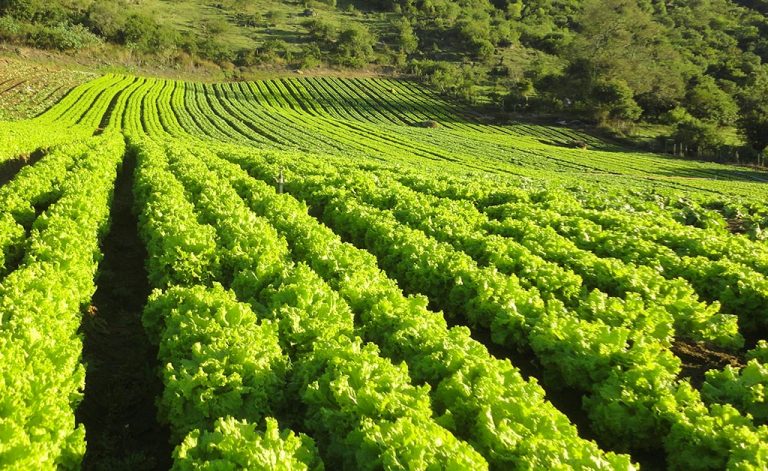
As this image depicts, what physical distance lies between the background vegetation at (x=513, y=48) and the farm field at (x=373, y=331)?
223 feet

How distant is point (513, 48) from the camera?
140m

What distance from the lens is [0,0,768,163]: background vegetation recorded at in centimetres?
8150

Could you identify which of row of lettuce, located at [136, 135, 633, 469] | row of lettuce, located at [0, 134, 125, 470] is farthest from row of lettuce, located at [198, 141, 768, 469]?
row of lettuce, located at [0, 134, 125, 470]

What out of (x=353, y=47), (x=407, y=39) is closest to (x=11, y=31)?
(x=353, y=47)

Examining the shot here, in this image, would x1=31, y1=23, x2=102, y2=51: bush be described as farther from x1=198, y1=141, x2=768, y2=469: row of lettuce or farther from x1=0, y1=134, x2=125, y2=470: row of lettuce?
x1=198, y1=141, x2=768, y2=469: row of lettuce

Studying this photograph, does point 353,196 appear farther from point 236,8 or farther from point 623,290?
point 236,8

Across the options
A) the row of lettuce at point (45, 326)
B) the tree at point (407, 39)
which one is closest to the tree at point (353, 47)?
the tree at point (407, 39)

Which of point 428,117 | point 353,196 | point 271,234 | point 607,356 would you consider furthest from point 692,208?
point 428,117

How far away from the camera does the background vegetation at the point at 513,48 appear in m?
81.5

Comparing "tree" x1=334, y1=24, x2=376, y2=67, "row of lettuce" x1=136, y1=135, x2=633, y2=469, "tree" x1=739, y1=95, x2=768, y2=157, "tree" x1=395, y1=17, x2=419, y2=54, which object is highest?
"tree" x1=395, y1=17, x2=419, y2=54

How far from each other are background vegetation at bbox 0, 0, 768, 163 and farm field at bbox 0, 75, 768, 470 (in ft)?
223

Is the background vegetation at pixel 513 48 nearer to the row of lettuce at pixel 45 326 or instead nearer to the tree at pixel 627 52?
the tree at pixel 627 52

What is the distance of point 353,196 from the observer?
63.6ft

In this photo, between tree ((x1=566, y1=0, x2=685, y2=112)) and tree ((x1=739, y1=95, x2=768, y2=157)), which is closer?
tree ((x1=739, y1=95, x2=768, y2=157))
